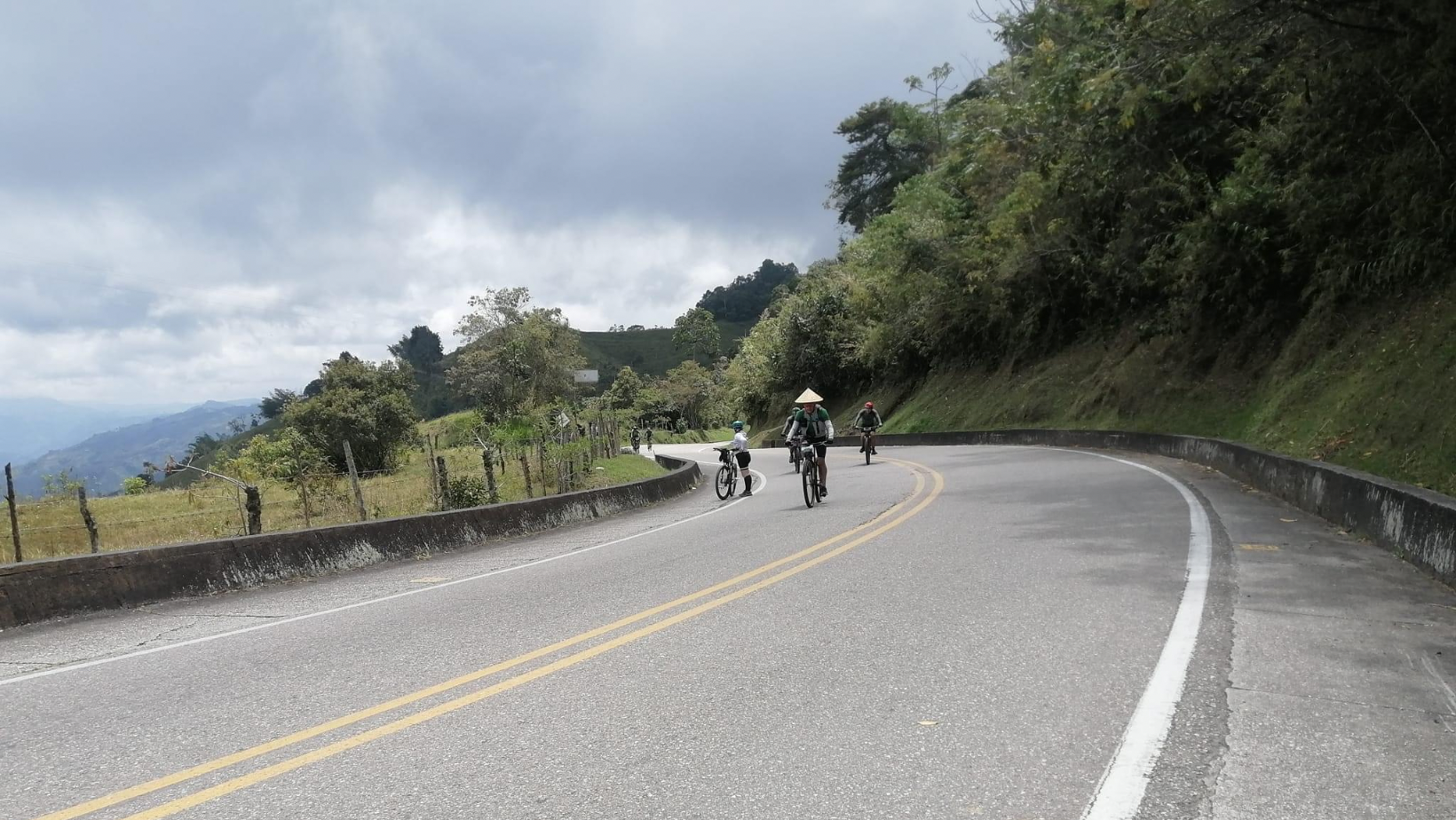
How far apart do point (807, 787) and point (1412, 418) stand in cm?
1353

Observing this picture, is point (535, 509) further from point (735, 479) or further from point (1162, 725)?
point (1162, 725)

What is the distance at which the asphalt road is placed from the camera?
365 cm

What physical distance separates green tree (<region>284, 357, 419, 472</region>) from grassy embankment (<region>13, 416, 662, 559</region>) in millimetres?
21225

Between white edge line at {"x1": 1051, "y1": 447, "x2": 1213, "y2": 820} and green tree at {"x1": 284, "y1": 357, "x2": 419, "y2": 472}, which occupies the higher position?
green tree at {"x1": 284, "y1": 357, "x2": 419, "y2": 472}

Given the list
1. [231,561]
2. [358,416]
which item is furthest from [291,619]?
[358,416]

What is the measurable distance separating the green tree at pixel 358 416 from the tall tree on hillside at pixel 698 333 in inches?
3989

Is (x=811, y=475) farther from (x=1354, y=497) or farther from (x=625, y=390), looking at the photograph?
(x=625, y=390)

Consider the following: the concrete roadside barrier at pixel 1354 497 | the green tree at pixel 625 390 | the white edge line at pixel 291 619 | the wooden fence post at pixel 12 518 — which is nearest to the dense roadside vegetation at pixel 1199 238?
the concrete roadside barrier at pixel 1354 497

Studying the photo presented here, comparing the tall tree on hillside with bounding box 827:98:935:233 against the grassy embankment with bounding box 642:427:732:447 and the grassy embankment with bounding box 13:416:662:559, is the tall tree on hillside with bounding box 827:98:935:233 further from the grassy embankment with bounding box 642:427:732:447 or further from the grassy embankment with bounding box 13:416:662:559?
the grassy embankment with bounding box 13:416:662:559

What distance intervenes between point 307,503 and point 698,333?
145245 millimetres

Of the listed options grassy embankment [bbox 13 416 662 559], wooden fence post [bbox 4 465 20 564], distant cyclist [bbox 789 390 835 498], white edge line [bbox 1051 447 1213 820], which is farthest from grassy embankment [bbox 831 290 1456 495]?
wooden fence post [bbox 4 465 20 564]

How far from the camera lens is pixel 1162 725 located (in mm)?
4145

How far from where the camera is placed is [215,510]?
705 inches

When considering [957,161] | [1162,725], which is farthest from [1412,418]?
[957,161]
